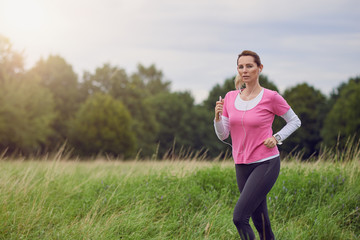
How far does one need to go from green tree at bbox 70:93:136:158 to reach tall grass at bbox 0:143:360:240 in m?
26.2

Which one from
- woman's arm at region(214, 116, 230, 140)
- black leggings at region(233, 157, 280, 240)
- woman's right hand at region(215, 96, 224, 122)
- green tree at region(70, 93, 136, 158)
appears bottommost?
green tree at region(70, 93, 136, 158)

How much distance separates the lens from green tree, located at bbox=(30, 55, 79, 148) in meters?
39.1

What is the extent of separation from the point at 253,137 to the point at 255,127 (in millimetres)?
100

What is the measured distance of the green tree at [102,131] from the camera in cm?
3362

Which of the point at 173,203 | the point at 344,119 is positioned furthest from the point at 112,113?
the point at 173,203

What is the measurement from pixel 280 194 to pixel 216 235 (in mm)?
1682

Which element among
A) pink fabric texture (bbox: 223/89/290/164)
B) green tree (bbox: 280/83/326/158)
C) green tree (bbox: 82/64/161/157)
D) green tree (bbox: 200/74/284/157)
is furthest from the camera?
green tree (bbox: 82/64/161/157)

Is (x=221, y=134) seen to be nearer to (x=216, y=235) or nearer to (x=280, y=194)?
(x=216, y=235)

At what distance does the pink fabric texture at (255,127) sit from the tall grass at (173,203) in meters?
1.08

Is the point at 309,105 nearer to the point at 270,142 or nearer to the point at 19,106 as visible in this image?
the point at 19,106

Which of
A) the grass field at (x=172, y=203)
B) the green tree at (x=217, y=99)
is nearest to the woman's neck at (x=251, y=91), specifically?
the grass field at (x=172, y=203)

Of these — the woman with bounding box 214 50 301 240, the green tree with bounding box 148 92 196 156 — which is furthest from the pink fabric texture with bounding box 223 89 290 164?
the green tree with bounding box 148 92 196 156

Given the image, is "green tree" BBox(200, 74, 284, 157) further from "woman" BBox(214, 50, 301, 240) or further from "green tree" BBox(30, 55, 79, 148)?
"woman" BBox(214, 50, 301, 240)

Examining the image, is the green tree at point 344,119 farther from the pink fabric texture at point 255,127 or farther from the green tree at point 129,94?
the pink fabric texture at point 255,127
